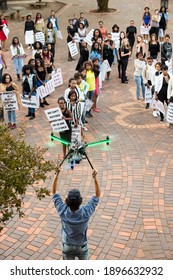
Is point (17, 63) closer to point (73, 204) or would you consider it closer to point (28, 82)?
point (28, 82)

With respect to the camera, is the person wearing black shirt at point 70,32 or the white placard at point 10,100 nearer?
the white placard at point 10,100

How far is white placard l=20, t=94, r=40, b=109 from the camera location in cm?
1135

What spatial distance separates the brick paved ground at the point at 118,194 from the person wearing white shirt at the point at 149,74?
30.5 inches

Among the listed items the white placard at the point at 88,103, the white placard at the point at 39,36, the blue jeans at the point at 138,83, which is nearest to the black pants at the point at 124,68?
the blue jeans at the point at 138,83

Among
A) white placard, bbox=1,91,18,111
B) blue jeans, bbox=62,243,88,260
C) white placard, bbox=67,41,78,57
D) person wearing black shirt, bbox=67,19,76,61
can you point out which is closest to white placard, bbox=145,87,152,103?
white placard, bbox=1,91,18,111

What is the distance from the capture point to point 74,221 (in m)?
5.02

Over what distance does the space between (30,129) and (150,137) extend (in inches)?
120

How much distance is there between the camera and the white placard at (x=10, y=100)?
35.3 feet

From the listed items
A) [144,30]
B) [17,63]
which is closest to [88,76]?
[17,63]

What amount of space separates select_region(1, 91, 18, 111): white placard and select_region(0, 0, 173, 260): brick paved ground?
0.74 meters

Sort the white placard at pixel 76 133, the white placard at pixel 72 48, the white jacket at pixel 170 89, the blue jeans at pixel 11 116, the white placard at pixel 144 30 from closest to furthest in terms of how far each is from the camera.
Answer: the white placard at pixel 76 133 → the white jacket at pixel 170 89 → the blue jeans at pixel 11 116 → the white placard at pixel 72 48 → the white placard at pixel 144 30

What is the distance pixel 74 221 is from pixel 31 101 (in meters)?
6.82

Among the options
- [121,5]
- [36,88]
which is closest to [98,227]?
[36,88]

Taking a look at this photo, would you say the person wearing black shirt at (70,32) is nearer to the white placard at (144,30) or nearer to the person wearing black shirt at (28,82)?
the white placard at (144,30)
